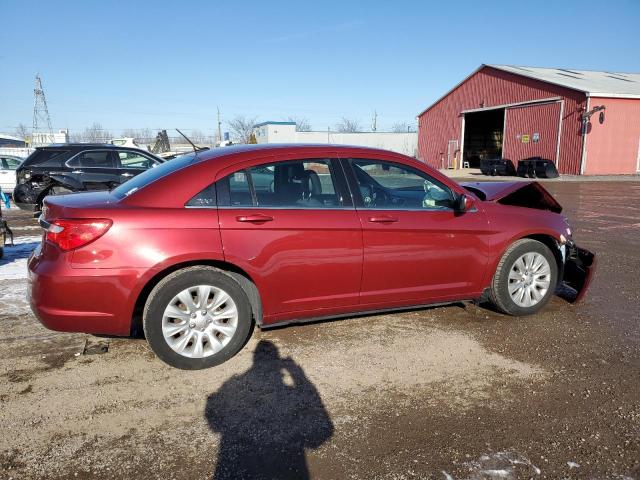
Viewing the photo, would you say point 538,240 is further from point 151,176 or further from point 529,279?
point 151,176

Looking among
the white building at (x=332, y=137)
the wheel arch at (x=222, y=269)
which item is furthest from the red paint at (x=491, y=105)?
the wheel arch at (x=222, y=269)

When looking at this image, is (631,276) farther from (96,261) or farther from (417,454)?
(96,261)

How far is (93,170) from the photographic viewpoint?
34.3ft

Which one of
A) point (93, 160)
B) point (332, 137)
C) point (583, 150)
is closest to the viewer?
point (93, 160)

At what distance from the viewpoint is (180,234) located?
135 inches

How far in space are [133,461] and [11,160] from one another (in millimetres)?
16894

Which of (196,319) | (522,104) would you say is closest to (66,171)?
(196,319)

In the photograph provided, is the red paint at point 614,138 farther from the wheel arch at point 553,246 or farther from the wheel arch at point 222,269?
the wheel arch at point 222,269

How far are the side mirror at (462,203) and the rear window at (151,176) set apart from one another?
2283 millimetres

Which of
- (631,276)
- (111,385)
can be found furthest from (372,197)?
(631,276)

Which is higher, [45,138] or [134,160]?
[45,138]

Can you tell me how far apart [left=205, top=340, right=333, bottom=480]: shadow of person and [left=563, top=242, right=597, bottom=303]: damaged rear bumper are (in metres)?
3.15

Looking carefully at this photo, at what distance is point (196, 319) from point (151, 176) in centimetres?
121

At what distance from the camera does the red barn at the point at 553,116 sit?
1062 inches
